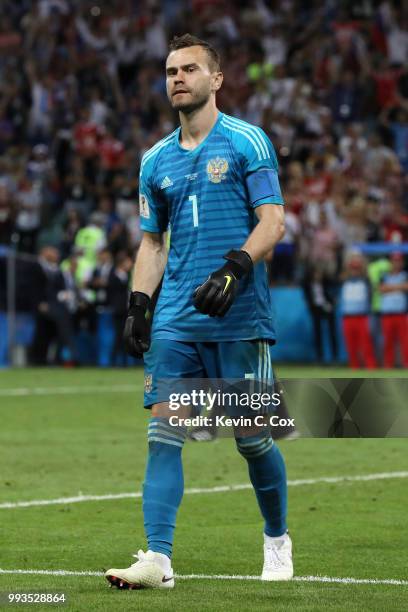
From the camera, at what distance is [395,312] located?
80.2 ft

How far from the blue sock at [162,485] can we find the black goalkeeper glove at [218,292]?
0.56 metres

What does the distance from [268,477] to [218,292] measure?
1010 mm

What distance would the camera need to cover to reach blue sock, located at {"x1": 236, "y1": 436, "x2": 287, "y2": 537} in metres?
6.70

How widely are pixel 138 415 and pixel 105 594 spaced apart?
10024mm

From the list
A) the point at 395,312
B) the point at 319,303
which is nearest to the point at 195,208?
the point at 395,312

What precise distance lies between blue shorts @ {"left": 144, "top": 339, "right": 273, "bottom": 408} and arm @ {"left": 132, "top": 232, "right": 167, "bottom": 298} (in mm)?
383

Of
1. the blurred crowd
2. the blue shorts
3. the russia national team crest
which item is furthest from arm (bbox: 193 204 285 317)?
the blurred crowd

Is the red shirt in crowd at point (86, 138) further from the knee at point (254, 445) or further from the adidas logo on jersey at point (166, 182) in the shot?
the knee at point (254, 445)

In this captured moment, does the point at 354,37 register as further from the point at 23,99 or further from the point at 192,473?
the point at 192,473

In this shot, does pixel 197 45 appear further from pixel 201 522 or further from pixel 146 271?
pixel 201 522

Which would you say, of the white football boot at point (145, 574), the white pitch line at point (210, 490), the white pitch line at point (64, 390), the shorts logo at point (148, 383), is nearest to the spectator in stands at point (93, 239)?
the white pitch line at point (64, 390)

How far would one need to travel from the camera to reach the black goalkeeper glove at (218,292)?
6312 millimetres

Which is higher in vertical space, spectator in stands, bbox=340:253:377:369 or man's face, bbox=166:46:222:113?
man's face, bbox=166:46:222:113

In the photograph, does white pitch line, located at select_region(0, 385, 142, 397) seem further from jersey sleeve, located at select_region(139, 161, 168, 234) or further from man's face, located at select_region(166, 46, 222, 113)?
man's face, located at select_region(166, 46, 222, 113)
